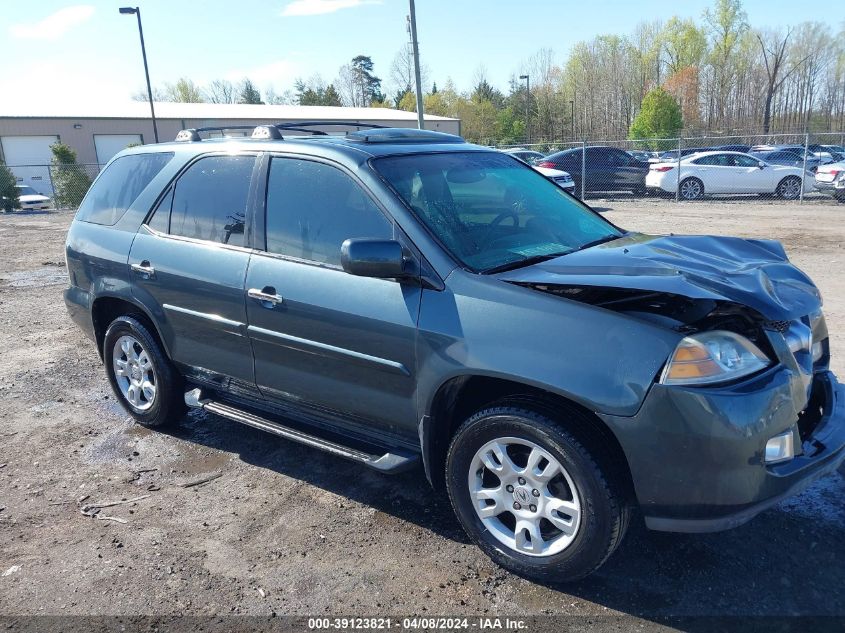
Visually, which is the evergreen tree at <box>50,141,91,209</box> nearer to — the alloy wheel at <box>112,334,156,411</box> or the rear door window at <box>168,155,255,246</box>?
the alloy wheel at <box>112,334,156,411</box>

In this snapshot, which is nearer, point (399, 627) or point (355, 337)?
point (399, 627)

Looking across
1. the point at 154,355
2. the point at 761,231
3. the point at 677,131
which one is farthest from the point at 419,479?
the point at 677,131

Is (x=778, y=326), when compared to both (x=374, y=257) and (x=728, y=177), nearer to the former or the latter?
(x=374, y=257)

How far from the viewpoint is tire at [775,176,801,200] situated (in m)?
18.8

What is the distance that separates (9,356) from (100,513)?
3.84 metres

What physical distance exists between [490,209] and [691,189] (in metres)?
17.7

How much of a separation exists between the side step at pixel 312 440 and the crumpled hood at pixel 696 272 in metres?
1.03

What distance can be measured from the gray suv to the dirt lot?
0.31 metres

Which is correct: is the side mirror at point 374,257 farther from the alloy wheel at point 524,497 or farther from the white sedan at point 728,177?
the white sedan at point 728,177

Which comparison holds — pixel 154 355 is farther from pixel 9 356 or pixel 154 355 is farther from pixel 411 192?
pixel 9 356

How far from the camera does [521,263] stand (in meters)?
3.33

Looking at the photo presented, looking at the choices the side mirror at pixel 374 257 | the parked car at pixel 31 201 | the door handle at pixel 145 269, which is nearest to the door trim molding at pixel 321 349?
the side mirror at pixel 374 257

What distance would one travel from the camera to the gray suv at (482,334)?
2.62m

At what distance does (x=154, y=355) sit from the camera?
4.59 metres
